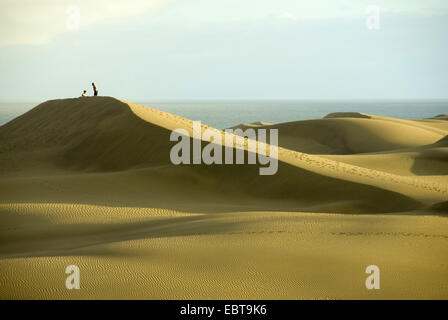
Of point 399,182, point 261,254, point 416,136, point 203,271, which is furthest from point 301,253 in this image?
point 416,136

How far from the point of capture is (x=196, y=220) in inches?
380

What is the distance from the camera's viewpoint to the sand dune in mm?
6051

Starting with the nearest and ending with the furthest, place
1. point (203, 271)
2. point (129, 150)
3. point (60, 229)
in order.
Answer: point (203, 271), point (60, 229), point (129, 150)

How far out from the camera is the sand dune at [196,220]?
6051mm

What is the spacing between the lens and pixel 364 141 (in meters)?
33.2

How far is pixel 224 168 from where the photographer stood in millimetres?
15328

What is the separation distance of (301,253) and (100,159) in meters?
12.2

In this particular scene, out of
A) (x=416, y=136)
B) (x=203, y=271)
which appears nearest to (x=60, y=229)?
(x=203, y=271)

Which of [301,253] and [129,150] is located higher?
[129,150]

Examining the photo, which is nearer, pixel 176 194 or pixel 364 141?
pixel 176 194

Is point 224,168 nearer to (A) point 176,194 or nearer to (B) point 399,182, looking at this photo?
(A) point 176,194
